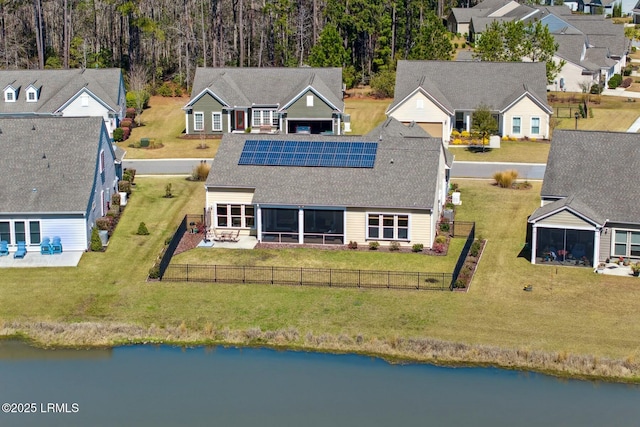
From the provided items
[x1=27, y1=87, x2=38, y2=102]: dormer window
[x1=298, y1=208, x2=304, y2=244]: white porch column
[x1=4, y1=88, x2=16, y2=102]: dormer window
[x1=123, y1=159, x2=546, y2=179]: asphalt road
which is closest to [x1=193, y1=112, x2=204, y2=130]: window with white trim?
[x1=123, y1=159, x2=546, y2=179]: asphalt road

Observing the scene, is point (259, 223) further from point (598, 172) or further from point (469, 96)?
point (469, 96)

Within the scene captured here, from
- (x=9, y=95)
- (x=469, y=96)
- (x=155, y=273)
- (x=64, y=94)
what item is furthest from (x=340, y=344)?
(x=9, y=95)

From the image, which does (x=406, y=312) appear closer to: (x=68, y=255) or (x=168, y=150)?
(x=68, y=255)

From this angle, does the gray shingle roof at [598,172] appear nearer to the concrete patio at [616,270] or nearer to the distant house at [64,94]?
the concrete patio at [616,270]

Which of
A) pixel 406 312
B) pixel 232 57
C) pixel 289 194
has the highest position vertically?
pixel 232 57

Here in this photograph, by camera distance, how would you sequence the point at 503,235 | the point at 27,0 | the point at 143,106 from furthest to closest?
the point at 27,0, the point at 143,106, the point at 503,235

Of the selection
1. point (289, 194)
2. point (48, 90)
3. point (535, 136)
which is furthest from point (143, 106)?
point (289, 194)

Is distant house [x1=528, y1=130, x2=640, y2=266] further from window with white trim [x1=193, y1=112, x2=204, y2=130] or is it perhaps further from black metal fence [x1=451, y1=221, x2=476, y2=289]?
window with white trim [x1=193, y1=112, x2=204, y2=130]
